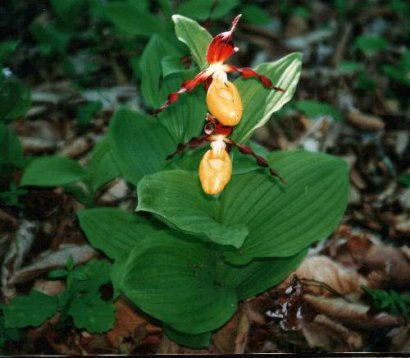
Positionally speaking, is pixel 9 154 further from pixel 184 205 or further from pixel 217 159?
pixel 217 159

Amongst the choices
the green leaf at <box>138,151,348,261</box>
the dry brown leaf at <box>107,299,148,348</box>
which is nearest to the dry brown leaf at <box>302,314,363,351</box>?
the green leaf at <box>138,151,348,261</box>

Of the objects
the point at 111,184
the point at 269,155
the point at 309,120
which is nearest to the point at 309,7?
the point at 309,120

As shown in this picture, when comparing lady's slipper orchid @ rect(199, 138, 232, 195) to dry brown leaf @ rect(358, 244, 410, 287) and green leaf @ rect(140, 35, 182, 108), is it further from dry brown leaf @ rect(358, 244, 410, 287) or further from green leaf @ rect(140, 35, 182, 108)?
dry brown leaf @ rect(358, 244, 410, 287)

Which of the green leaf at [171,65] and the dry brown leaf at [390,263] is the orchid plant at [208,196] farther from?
the dry brown leaf at [390,263]

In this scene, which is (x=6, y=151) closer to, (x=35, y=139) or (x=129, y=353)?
(x=35, y=139)

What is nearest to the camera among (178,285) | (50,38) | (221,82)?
(221,82)

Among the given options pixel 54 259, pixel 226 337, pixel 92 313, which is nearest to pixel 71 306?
pixel 92 313

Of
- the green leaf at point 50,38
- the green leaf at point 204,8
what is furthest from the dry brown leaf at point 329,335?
the green leaf at point 50,38
